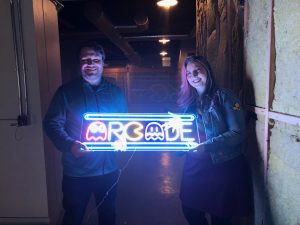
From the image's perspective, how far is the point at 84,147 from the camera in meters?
1.53

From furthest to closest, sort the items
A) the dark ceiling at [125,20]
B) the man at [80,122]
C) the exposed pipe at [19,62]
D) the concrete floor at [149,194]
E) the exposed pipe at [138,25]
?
the exposed pipe at [138,25]
the dark ceiling at [125,20]
the concrete floor at [149,194]
the exposed pipe at [19,62]
the man at [80,122]

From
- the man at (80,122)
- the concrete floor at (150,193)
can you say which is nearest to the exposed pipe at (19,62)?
the man at (80,122)

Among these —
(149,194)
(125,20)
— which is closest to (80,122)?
(149,194)

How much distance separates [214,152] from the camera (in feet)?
5.06

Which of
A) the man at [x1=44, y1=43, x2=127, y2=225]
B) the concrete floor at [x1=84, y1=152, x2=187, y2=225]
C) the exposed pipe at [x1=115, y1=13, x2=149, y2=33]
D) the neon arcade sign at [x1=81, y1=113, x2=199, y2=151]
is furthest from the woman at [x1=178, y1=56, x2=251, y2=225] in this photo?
the exposed pipe at [x1=115, y1=13, x2=149, y2=33]

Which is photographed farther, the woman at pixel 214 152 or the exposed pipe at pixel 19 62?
the exposed pipe at pixel 19 62

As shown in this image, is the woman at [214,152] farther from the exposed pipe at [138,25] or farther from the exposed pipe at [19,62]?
the exposed pipe at [138,25]

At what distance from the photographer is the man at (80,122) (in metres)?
1.64

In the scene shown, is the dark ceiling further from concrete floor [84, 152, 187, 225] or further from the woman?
the woman

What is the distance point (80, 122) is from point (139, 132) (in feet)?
1.30

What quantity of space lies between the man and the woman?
19.3 inches

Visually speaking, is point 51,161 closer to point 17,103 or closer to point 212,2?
point 17,103

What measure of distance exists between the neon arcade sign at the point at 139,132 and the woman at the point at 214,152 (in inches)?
3.2

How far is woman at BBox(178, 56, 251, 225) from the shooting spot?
147 cm
